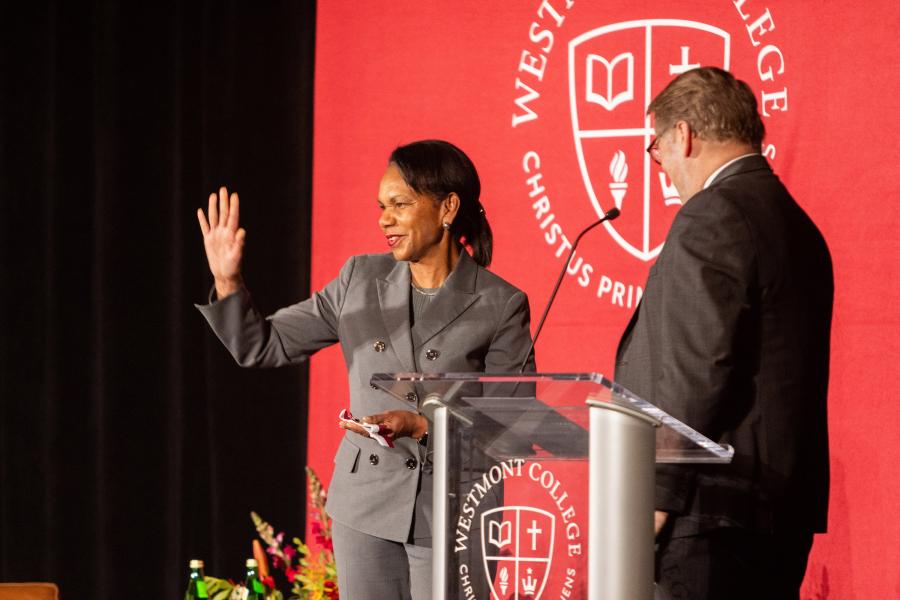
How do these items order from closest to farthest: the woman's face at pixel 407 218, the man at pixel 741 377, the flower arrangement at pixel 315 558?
the man at pixel 741 377 < the woman's face at pixel 407 218 < the flower arrangement at pixel 315 558

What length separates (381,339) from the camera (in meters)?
2.58

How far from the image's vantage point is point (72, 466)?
163 inches

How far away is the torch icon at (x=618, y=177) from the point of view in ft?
11.0

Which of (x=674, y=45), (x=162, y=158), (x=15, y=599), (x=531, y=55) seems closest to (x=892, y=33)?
(x=674, y=45)

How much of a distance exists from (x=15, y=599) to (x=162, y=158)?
192 centimetres

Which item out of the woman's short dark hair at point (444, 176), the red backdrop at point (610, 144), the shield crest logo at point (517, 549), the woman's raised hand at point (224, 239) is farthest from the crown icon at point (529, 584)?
the red backdrop at point (610, 144)

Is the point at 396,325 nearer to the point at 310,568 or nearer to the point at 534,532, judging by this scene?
the point at 534,532

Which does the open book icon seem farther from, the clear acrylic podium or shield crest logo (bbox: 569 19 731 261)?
the clear acrylic podium

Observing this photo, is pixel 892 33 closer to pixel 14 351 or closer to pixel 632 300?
pixel 632 300

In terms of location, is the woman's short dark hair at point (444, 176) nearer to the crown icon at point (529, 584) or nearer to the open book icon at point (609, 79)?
the open book icon at point (609, 79)

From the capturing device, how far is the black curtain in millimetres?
4000

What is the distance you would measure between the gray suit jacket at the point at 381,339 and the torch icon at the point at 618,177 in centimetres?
83

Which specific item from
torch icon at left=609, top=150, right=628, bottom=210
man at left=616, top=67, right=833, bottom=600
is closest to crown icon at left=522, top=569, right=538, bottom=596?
man at left=616, top=67, right=833, bottom=600

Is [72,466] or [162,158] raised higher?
[162,158]
